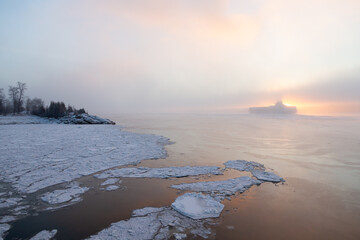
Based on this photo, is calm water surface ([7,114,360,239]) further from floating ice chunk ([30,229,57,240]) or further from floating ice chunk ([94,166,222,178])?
floating ice chunk ([94,166,222,178])

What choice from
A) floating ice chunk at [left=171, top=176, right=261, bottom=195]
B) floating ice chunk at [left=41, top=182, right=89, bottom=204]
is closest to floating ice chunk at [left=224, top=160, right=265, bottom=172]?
floating ice chunk at [left=171, top=176, right=261, bottom=195]

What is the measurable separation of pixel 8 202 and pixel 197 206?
15.3ft

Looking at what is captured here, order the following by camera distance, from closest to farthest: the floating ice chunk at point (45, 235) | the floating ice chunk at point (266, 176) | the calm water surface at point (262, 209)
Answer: the floating ice chunk at point (45, 235), the calm water surface at point (262, 209), the floating ice chunk at point (266, 176)

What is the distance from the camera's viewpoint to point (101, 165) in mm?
7805

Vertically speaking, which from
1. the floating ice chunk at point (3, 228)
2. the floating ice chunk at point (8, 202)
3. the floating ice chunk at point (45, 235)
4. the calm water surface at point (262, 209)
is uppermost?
the floating ice chunk at point (8, 202)

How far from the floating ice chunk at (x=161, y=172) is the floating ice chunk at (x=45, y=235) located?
3.08 meters

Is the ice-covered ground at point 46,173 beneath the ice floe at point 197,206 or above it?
above

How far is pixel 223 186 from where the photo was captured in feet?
19.0

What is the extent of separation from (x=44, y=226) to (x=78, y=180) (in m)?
2.58

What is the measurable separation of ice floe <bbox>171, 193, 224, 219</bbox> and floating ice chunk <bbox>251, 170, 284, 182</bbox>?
2.66 metres

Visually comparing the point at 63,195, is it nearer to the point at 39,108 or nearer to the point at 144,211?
the point at 144,211

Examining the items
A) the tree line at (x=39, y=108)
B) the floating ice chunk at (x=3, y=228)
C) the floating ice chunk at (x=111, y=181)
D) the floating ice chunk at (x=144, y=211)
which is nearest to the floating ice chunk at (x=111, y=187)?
the floating ice chunk at (x=111, y=181)

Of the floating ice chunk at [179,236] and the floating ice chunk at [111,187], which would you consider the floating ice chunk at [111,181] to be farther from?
the floating ice chunk at [179,236]

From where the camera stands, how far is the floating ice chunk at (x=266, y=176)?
21.1 feet
